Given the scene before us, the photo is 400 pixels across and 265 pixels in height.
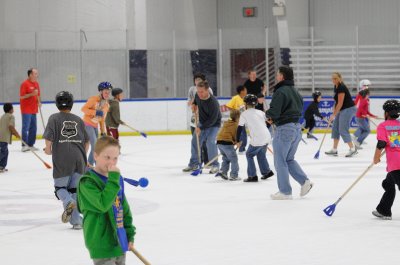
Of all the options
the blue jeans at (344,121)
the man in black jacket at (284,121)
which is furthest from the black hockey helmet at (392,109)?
the blue jeans at (344,121)

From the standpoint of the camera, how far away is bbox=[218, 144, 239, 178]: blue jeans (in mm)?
10719

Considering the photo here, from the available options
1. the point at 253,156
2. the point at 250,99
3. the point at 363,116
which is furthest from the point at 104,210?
the point at 363,116

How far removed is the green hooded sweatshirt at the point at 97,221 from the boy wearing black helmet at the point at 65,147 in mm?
3061

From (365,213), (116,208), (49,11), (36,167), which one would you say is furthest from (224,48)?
(116,208)

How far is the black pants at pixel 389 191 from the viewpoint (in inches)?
287

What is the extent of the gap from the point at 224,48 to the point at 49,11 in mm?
4411

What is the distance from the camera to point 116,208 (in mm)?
3975

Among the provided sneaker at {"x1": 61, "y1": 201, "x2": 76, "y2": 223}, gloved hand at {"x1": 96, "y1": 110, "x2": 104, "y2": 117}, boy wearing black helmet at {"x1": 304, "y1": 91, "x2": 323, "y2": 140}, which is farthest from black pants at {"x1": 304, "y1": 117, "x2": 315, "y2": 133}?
sneaker at {"x1": 61, "y1": 201, "x2": 76, "y2": 223}

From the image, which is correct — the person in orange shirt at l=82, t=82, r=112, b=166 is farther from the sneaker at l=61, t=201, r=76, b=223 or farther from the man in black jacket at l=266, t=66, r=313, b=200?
the sneaker at l=61, t=201, r=76, b=223

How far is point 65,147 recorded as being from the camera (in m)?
7.09

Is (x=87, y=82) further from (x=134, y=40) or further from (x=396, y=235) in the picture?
(x=396, y=235)

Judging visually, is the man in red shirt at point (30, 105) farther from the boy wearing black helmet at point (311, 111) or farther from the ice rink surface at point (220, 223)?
the boy wearing black helmet at point (311, 111)

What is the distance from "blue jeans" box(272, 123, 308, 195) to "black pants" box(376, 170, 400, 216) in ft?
4.84

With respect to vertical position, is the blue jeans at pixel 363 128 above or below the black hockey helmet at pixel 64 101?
below
